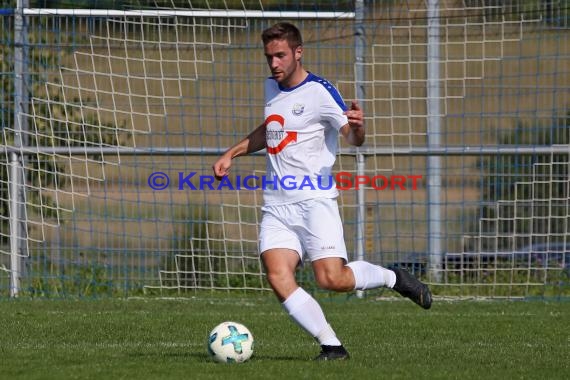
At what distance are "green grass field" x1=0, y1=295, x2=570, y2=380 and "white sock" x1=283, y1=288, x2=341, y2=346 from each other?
19 cm

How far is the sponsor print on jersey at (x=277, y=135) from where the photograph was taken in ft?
23.1

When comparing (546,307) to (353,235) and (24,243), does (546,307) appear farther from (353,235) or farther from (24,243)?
(24,243)

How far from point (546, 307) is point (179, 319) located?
354cm

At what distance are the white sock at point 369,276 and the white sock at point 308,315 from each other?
40 cm

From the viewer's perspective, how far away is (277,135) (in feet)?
23.2

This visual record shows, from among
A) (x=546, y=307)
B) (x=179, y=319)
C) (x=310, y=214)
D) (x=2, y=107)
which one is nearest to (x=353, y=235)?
(x=546, y=307)

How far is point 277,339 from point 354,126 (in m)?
2.29

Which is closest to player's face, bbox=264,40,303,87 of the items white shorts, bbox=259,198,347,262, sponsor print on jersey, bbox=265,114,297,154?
sponsor print on jersey, bbox=265,114,297,154

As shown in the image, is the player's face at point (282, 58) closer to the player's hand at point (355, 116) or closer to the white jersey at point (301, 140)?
the white jersey at point (301, 140)

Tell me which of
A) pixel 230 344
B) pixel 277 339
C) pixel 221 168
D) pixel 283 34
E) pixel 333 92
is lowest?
pixel 277 339

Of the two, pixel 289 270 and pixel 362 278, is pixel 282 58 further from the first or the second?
pixel 362 278

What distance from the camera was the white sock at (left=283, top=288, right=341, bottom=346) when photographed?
270 inches

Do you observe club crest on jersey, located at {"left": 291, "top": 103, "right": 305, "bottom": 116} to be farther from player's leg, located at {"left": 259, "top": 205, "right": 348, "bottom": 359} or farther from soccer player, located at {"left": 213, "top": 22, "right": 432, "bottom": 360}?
player's leg, located at {"left": 259, "top": 205, "right": 348, "bottom": 359}

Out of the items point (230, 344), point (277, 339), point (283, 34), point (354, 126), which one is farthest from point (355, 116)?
point (277, 339)
